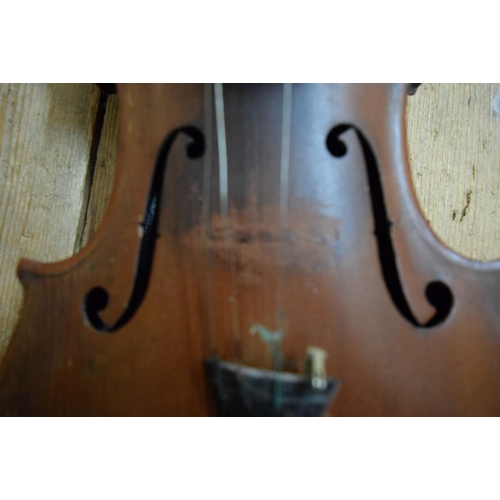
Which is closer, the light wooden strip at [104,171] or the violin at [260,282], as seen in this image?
the violin at [260,282]

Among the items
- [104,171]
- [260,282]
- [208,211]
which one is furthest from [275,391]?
[104,171]

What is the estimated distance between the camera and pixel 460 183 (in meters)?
0.78

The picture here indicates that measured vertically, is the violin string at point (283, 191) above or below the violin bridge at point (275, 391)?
above

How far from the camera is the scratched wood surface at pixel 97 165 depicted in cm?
74

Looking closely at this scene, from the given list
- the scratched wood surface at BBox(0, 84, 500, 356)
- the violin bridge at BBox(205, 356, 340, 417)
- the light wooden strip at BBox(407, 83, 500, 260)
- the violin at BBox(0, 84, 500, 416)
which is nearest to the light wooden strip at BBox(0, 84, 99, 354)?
the scratched wood surface at BBox(0, 84, 500, 356)

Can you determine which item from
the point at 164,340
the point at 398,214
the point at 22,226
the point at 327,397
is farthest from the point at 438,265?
the point at 22,226

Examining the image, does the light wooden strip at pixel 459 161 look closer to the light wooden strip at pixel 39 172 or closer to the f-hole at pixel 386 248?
the f-hole at pixel 386 248

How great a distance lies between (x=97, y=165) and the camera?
800 millimetres

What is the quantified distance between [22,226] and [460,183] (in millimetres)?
794

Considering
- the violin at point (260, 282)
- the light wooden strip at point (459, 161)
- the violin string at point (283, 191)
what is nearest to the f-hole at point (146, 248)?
the violin at point (260, 282)

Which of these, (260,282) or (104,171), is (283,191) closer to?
(260,282)

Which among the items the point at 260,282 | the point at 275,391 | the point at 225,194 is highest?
the point at 225,194

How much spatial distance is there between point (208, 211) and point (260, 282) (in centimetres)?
11

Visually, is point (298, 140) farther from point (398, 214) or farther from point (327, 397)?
point (327, 397)
